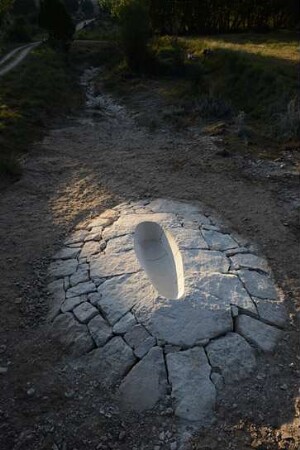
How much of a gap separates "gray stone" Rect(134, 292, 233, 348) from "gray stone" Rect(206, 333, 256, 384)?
0.47ft

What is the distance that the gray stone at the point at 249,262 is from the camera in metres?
7.34

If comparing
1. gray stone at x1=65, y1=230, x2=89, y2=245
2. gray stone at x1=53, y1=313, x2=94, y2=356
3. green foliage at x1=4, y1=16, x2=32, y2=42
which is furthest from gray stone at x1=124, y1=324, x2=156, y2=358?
green foliage at x1=4, y1=16, x2=32, y2=42

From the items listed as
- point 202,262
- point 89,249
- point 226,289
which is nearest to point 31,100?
point 89,249

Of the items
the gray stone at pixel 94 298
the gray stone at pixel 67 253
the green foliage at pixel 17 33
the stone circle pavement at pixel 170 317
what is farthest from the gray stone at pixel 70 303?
the green foliage at pixel 17 33

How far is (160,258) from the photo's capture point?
7.80 meters

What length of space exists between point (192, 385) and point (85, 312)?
6.25 ft

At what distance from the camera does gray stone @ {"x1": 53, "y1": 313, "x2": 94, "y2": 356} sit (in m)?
6.02

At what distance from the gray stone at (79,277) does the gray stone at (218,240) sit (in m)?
2.18

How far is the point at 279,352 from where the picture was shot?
6004 mm

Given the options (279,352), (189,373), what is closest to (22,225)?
(189,373)

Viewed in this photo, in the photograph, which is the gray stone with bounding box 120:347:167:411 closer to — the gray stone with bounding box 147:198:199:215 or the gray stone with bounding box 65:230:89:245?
the gray stone with bounding box 65:230:89:245

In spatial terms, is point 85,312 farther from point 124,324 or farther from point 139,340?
point 139,340

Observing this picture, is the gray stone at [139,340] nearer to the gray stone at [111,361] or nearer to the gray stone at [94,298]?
the gray stone at [111,361]

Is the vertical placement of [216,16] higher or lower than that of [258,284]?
higher
